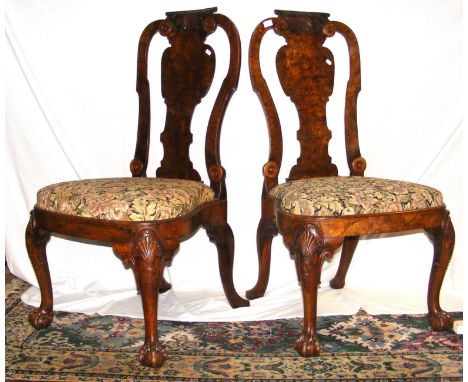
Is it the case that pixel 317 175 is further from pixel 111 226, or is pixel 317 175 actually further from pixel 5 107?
pixel 5 107

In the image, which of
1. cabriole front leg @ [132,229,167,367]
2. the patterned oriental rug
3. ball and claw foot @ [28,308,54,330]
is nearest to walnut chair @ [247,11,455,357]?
the patterned oriental rug

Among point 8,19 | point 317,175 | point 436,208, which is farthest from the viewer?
point 8,19

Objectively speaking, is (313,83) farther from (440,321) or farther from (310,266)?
(440,321)

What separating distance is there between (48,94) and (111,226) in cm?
111

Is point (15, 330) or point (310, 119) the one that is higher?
point (310, 119)

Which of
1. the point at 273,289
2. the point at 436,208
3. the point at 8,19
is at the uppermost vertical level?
the point at 8,19

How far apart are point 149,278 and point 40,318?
2.25ft

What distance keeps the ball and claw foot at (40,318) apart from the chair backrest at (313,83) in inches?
44.7

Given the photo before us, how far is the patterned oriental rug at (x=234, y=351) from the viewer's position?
2057 mm

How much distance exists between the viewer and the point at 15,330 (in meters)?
2.44

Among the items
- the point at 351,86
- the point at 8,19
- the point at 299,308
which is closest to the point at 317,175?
the point at 351,86

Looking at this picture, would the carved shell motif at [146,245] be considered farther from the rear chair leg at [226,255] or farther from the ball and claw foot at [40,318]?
the ball and claw foot at [40,318]

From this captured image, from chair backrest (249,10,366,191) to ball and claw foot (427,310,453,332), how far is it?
649mm

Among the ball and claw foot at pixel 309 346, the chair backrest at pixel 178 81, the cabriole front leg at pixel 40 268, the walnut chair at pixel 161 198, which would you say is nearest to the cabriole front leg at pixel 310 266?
the ball and claw foot at pixel 309 346
